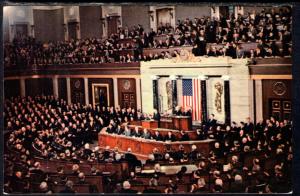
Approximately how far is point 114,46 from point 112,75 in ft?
0.97

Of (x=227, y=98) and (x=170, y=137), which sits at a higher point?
(x=227, y=98)

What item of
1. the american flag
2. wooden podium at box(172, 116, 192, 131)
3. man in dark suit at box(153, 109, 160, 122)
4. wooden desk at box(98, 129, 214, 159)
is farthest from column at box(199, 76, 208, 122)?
man in dark suit at box(153, 109, 160, 122)

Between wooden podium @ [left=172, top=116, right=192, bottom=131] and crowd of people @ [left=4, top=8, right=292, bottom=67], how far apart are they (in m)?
0.64

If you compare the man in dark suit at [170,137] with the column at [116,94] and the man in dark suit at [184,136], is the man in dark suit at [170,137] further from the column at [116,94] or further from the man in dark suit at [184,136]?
the column at [116,94]

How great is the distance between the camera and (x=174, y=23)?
524cm

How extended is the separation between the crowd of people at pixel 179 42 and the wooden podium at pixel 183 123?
25.4 inches

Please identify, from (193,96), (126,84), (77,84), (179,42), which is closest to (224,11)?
(179,42)

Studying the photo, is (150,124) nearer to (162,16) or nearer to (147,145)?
A: (147,145)

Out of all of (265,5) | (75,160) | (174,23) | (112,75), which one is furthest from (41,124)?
(265,5)

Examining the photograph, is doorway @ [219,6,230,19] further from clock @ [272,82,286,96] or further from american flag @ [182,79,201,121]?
clock @ [272,82,286,96]

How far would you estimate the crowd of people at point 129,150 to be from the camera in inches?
207

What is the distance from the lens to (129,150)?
5324 millimetres

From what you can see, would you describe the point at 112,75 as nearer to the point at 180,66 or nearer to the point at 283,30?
the point at 180,66

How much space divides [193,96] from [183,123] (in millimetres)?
287
